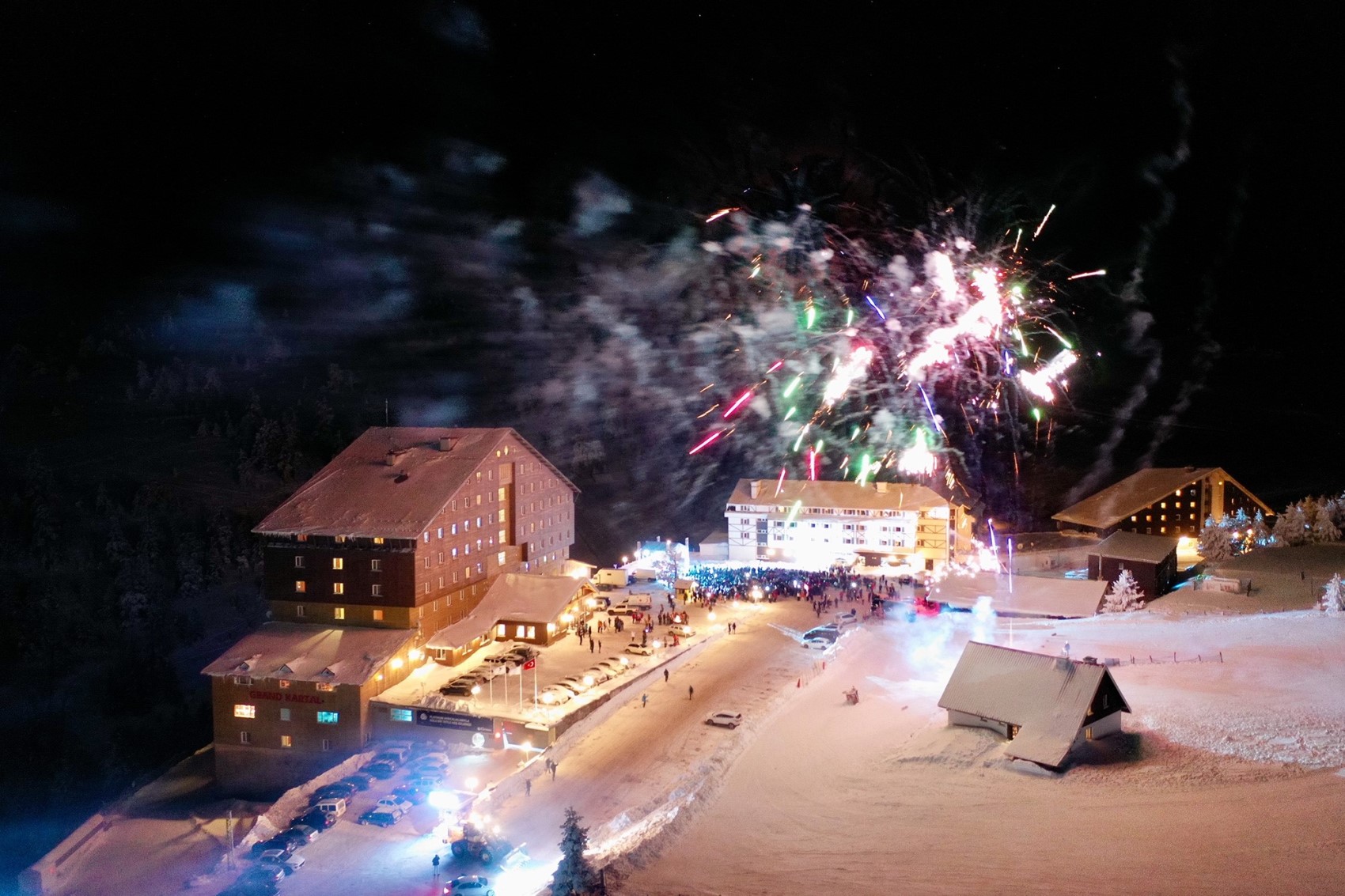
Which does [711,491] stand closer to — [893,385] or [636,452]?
[636,452]

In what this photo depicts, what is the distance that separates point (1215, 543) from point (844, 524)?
1411 cm

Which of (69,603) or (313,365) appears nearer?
(69,603)

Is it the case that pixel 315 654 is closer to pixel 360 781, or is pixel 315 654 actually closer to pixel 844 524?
pixel 360 781

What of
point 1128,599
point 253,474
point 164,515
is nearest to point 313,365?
point 253,474

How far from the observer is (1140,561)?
1168 inches

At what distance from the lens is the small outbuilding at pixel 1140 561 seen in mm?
29500

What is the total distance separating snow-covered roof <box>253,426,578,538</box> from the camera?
24359mm

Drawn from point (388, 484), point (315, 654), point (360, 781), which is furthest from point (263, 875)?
point (388, 484)

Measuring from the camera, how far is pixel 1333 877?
425 inches

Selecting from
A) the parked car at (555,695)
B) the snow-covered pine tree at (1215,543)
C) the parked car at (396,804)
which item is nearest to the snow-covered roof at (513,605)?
the parked car at (555,695)

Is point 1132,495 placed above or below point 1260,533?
above

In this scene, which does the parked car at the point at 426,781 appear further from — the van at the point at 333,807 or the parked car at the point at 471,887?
the parked car at the point at 471,887

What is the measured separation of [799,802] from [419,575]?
13.1 meters

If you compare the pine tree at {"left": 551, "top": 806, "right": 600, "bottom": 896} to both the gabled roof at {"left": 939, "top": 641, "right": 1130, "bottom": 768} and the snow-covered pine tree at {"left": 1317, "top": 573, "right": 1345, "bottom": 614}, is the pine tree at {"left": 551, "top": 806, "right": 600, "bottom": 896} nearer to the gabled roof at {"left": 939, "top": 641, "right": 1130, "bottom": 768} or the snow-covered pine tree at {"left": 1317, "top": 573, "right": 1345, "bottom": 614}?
the gabled roof at {"left": 939, "top": 641, "right": 1130, "bottom": 768}
